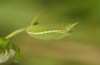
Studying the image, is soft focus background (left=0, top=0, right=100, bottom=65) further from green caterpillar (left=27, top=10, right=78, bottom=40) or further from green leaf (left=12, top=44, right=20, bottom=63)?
green caterpillar (left=27, top=10, right=78, bottom=40)

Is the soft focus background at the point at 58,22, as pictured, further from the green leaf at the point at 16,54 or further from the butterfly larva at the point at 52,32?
the butterfly larva at the point at 52,32

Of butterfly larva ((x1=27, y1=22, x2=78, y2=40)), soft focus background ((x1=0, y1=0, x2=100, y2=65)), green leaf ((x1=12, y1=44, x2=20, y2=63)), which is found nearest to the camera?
butterfly larva ((x1=27, y1=22, x2=78, y2=40))

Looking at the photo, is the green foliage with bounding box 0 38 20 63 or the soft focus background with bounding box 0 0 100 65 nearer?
the green foliage with bounding box 0 38 20 63

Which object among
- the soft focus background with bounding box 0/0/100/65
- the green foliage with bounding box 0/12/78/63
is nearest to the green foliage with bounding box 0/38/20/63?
the green foliage with bounding box 0/12/78/63

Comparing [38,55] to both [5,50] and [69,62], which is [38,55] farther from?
[5,50]

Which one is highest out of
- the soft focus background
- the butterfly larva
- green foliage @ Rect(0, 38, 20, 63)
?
the soft focus background

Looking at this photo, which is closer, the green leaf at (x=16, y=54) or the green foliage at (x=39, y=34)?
the green foliage at (x=39, y=34)

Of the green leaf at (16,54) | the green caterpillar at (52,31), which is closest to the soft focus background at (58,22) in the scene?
the green leaf at (16,54)

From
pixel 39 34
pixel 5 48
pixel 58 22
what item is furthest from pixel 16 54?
pixel 58 22

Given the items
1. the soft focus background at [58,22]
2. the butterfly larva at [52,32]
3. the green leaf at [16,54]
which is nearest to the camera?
the butterfly larva at [52,32]

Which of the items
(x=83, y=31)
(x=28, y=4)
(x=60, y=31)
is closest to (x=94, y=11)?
(x=83, y=31)
